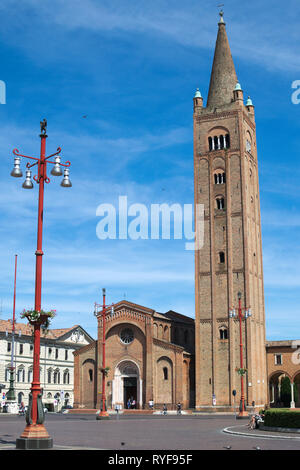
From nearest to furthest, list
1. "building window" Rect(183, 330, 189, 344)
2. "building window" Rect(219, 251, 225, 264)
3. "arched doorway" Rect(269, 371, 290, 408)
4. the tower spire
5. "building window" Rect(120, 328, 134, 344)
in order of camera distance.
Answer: "building window" Rect(219, 251, 225, 264)
"building window" Rect(120, 328, 134, 344)
"arched doorway" Rect(269, 371, 290, 408)
the tower spire
"building window" Rect(183, 330, 189, 344)

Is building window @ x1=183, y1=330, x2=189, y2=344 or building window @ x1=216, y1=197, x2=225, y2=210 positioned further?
building window @ x1=183, y1=330, x2=189, y2=344

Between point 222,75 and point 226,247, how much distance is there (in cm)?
2179

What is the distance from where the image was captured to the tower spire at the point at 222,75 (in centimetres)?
7150

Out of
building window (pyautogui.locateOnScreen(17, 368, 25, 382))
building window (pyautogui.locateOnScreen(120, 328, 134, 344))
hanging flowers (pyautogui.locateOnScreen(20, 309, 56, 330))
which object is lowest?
building window (pyautogui.locateOnScreen(17, 368, 25, 382))

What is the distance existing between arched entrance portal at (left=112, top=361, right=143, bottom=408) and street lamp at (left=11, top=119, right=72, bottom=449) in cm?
4983

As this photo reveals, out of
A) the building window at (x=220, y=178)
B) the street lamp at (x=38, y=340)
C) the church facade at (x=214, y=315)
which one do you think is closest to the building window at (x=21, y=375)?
the church facade at (x=214, y=315)

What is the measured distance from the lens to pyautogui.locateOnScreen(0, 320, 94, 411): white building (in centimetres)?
7388

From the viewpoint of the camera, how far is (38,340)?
19.4 m

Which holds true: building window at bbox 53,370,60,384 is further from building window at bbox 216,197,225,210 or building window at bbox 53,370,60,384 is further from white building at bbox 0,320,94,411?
building window at bbox 216,197,225,210

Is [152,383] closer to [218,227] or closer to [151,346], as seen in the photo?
[151,346]

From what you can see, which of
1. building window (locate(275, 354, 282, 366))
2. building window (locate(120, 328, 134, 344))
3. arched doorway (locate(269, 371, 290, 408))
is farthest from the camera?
arched doorway (locate(269, 371, 290, 408))

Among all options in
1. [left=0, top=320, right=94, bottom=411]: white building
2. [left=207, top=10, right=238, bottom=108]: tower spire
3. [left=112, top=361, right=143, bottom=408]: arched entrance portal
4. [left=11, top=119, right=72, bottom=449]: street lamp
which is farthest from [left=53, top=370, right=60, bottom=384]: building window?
[left=11, top=119, right=72, bottom=449]: street lamp

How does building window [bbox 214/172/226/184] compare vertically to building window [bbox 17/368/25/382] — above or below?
above
